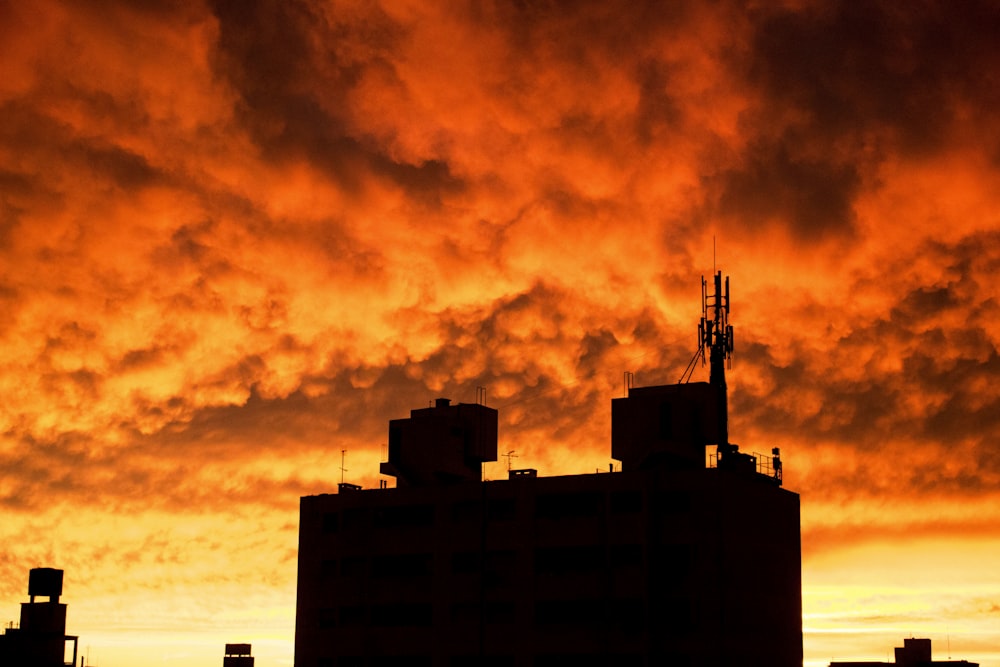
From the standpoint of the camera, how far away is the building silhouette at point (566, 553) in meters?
96.7

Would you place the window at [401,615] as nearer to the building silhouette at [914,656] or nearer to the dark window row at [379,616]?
the dark window row at [379,616]

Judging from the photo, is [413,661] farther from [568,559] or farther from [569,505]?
[569,505]

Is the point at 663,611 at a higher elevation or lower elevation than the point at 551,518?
lower

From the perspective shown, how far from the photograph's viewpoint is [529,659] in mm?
100312

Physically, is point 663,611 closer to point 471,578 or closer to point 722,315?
point 471,578

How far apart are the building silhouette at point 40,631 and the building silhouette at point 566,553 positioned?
3089 centimetres

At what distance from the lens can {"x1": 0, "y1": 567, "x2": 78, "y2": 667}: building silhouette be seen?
4983 inches

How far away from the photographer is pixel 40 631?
128 metres

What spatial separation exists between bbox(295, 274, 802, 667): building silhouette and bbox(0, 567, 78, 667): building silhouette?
30.9 m

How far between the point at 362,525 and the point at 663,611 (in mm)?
29130

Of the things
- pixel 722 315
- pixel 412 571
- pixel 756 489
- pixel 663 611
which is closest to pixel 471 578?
pixel 412 571

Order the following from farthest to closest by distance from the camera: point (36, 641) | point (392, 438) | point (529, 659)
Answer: point (36, 641), point (392, 438), point (529, 659)

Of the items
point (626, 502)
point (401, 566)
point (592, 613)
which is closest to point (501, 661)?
point (592, 613)

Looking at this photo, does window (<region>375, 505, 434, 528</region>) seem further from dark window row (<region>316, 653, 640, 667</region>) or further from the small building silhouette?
the small building silhouette
